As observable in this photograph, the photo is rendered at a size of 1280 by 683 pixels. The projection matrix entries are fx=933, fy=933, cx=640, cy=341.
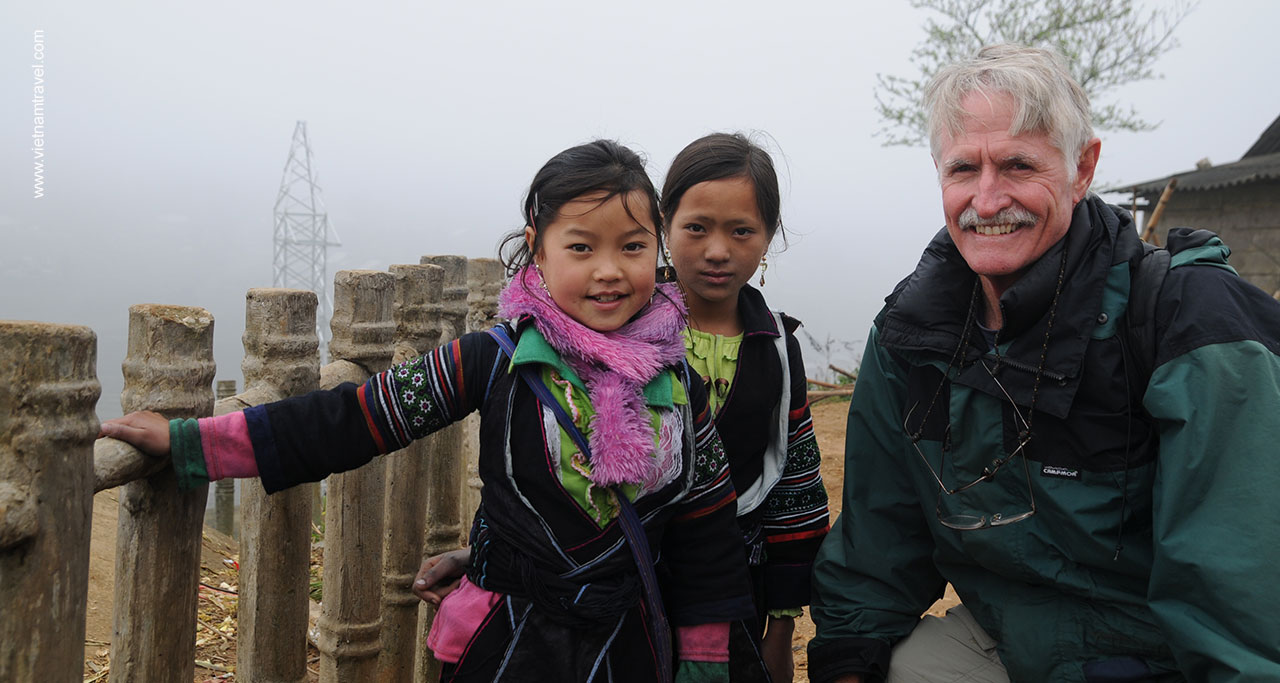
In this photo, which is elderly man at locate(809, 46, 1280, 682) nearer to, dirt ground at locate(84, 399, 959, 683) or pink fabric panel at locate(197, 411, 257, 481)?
dirt ground at locate(84, 399, 959, 683)

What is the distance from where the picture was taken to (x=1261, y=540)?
5.74 feet

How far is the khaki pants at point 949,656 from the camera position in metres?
2.33

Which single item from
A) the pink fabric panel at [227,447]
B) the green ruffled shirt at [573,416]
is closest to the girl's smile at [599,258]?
the green ruffled shirt at [573,416]

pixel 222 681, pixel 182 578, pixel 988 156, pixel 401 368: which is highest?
pixel 988 156

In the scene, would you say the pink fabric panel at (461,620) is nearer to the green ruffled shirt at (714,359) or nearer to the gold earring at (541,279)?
the gold earring at (541,279)

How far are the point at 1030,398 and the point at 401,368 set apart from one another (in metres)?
1.39

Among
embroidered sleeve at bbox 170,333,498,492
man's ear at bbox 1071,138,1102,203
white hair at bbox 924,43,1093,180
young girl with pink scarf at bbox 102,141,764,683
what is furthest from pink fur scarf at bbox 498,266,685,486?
man's ear at bbox 1071,138,1102,203

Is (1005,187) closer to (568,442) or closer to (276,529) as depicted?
(568,442)

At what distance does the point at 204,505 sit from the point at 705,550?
1.06m

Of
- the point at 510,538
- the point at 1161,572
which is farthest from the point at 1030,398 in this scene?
the point at 510,538

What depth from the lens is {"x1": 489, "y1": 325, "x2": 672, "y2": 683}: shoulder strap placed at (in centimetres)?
189

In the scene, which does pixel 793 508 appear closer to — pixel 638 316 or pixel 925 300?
pixel 925 300

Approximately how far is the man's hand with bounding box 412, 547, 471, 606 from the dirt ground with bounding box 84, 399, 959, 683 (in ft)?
4.46

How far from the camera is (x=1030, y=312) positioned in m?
2.13
